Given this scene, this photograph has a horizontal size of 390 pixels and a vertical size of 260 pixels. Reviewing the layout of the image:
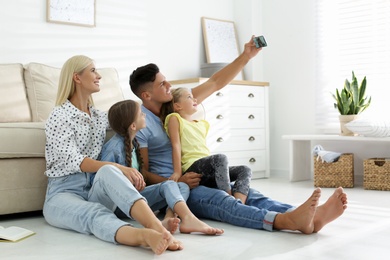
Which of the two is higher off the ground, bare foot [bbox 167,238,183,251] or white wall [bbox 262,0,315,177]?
white wall [bbox 262,0,315,177]

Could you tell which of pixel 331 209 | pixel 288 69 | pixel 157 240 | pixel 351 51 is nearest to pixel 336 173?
pixel 351 51

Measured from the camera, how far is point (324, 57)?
14.8ft

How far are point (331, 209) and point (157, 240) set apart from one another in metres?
0.75

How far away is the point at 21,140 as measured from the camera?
2623 mm

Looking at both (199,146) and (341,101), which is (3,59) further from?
(341,101)

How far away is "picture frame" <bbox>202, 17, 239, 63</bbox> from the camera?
4809 mm

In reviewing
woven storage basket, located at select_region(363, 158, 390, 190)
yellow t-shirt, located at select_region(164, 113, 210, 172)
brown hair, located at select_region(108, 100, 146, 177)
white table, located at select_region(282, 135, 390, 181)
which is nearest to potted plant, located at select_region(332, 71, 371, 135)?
white table, located at select_region(282, 135, 390, 181)

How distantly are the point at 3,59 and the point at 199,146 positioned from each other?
1744mm

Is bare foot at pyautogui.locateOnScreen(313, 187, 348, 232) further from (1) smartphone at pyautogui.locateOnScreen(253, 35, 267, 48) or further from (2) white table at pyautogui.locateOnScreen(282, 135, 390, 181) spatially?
(2) white table at pyautogui.locateOnScreen(282, 135, 390, 181)

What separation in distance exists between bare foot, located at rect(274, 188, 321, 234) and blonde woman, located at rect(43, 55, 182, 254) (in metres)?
0.48

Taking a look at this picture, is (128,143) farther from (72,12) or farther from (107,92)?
(72,12)

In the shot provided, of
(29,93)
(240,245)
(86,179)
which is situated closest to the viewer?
(240,245)

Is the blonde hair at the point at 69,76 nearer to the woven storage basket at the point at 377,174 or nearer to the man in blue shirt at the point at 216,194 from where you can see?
the man in blue shirt at the point at 216,194

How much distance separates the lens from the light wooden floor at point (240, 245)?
1863 millimetres
